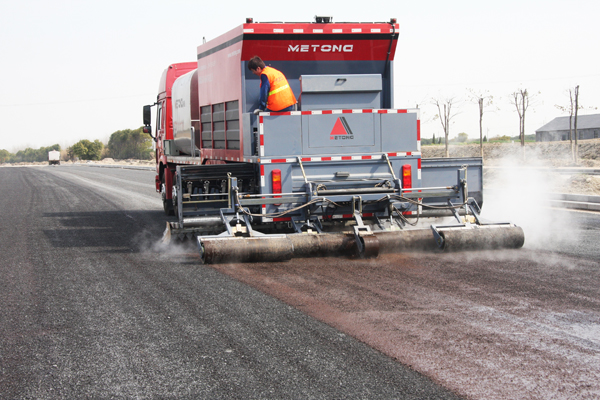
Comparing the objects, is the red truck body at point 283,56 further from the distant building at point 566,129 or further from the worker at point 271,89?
the distant building at point 566,129

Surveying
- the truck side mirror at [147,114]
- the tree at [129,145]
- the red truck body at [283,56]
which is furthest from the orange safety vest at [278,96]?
the tree at [129,145]

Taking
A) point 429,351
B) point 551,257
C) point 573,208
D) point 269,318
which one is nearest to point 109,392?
point 269,318

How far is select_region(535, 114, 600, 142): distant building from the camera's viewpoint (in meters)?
77.6

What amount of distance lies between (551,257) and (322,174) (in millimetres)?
3326

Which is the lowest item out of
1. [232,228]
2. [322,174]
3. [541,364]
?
[541,364]

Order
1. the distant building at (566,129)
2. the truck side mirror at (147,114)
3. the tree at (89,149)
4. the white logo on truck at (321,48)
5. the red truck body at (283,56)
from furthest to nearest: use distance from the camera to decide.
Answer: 1. the tree at (89,149)
2. the distant building at (566,129)
3. the truck side mirror at (147,114)
4. the white logo on truck at (321,48)
5. the red truck body at (283,56)

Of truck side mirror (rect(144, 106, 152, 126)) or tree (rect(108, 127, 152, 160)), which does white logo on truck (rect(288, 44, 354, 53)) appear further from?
tree (rect(108, 127, 152, 160))

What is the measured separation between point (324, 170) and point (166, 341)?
4.60 metres

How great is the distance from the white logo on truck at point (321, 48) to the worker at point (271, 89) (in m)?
0.96

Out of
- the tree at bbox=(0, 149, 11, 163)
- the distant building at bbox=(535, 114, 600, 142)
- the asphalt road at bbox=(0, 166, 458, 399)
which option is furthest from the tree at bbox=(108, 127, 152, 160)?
the asphalt road at bbox=(0, 166, 458, 399)

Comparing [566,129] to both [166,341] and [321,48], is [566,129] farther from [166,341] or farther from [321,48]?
[166,341]

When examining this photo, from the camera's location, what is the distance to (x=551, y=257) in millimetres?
8086

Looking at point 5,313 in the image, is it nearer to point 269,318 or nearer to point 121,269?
point 121,269

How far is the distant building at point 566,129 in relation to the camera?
254ft
